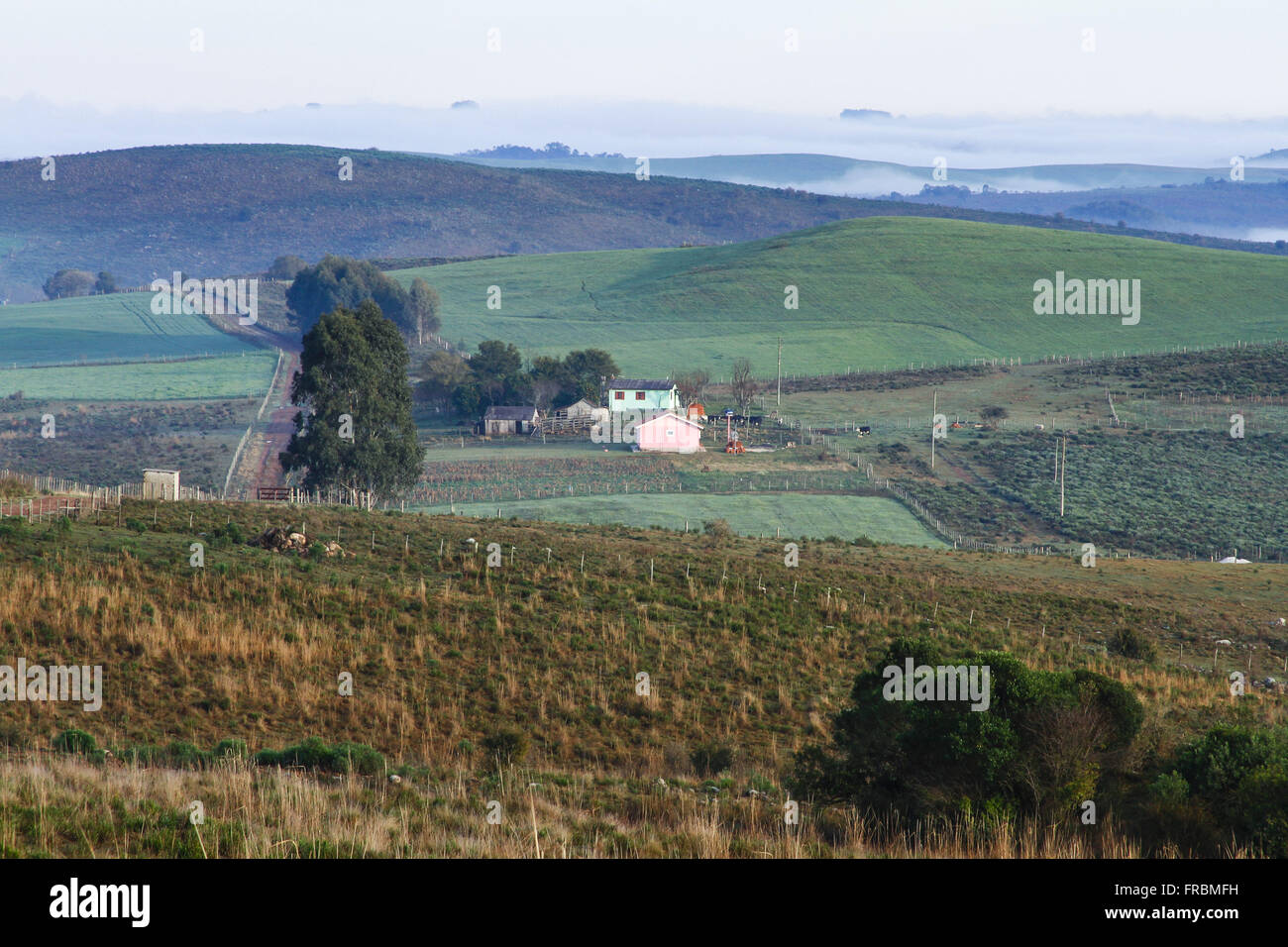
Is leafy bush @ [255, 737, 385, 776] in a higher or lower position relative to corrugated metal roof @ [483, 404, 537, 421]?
lower

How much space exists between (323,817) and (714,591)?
21.6 metres

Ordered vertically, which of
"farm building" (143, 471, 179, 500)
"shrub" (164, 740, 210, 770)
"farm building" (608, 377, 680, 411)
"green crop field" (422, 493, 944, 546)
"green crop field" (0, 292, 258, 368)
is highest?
"green crop field" (0, 292, 258, 368)

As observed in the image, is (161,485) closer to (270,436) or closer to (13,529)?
(13,529)

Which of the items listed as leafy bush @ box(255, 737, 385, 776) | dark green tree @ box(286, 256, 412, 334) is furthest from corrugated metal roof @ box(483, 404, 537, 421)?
leafy bush @ box(255, 737, 385, 776)

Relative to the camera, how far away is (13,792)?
12.7 meters

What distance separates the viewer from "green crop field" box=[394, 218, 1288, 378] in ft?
426

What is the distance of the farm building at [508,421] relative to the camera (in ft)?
308

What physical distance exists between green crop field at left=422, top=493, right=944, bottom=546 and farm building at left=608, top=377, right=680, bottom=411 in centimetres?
2552

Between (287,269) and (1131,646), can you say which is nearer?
(1131,646)

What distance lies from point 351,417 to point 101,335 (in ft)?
360

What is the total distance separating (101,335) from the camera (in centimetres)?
15288

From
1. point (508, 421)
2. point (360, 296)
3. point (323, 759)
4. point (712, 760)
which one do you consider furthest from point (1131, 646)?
point (360, 296)

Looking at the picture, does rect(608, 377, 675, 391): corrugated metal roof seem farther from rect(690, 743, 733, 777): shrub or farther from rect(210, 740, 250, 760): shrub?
rect(210, 740, 250, 760): shrub
